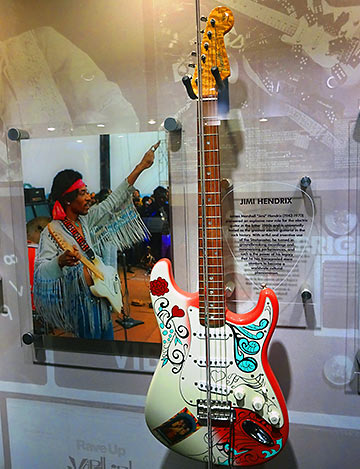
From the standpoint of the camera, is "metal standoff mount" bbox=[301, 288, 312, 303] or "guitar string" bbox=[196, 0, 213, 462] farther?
"metal standoff mount" bbox=[301, 288, 312, 303]

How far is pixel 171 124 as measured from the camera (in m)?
1.11

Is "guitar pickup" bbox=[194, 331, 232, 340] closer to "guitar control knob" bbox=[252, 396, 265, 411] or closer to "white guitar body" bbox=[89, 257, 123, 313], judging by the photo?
"guitar control knob" bbox=[252, 396, 265, 411]

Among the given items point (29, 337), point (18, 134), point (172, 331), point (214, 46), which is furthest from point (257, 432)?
point (18, 134)

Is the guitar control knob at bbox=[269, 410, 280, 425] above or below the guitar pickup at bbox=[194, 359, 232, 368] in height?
below

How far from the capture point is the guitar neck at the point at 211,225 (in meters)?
0.98

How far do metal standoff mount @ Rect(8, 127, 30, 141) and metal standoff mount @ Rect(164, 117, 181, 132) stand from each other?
0.40 meters

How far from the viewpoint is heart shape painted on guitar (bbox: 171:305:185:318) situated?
1017 millimetres

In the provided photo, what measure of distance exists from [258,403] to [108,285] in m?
0.48

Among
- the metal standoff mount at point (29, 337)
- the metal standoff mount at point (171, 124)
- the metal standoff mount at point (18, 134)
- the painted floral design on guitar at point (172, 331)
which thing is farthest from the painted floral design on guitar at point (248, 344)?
the metal standoff mount at point (18, 134)

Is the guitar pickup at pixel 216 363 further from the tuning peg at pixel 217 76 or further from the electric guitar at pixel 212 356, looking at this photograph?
the tuning peg at pixel 217 76

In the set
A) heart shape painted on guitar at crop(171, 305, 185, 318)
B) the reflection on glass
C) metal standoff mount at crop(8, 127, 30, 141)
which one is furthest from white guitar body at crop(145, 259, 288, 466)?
metal standoff mount at crop(8, 127, 30, 141)

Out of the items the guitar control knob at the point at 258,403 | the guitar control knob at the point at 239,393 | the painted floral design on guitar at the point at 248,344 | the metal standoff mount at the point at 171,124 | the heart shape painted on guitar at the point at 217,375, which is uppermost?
the metal standoff mount at the point at 171,124

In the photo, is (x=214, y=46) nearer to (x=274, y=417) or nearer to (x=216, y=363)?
(x=216, y=363)

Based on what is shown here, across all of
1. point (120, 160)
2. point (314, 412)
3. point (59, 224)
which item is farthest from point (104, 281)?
point (314, 412)
